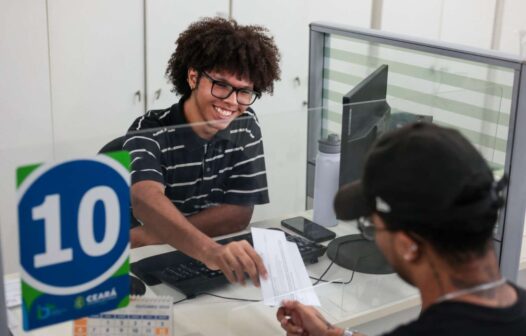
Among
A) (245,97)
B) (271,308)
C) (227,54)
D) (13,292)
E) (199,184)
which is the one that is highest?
(227,54)

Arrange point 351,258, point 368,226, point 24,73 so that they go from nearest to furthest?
point 368,226 < point 351,258 < point 24,73

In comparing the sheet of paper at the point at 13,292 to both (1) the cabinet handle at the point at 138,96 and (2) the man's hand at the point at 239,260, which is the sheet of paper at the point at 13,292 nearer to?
(2) the man's hand at the point at 239,260

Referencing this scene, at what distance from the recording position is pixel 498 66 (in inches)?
71.2

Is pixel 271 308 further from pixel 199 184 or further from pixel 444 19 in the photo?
pixel 444 19

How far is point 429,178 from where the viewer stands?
3.19ft

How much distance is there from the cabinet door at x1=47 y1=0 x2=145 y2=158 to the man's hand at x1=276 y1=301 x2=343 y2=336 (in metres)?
1.65

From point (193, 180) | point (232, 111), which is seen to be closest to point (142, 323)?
point (193, 180)

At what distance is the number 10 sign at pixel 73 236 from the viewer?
3.69 feet

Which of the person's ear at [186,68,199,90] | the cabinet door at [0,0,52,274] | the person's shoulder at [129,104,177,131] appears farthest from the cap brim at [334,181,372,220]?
the cabinet door at [0,0,52,274]

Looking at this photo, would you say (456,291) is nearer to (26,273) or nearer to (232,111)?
(26,273)

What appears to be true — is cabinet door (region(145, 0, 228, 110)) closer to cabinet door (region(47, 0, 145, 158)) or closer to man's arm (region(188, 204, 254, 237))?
cabinet door (region(47, 0, 145, 158))

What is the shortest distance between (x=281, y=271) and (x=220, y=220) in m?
A: 0.17

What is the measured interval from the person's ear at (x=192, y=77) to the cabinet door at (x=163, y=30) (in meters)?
1.02

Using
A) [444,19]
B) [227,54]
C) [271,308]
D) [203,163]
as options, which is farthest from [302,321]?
[444,19]
